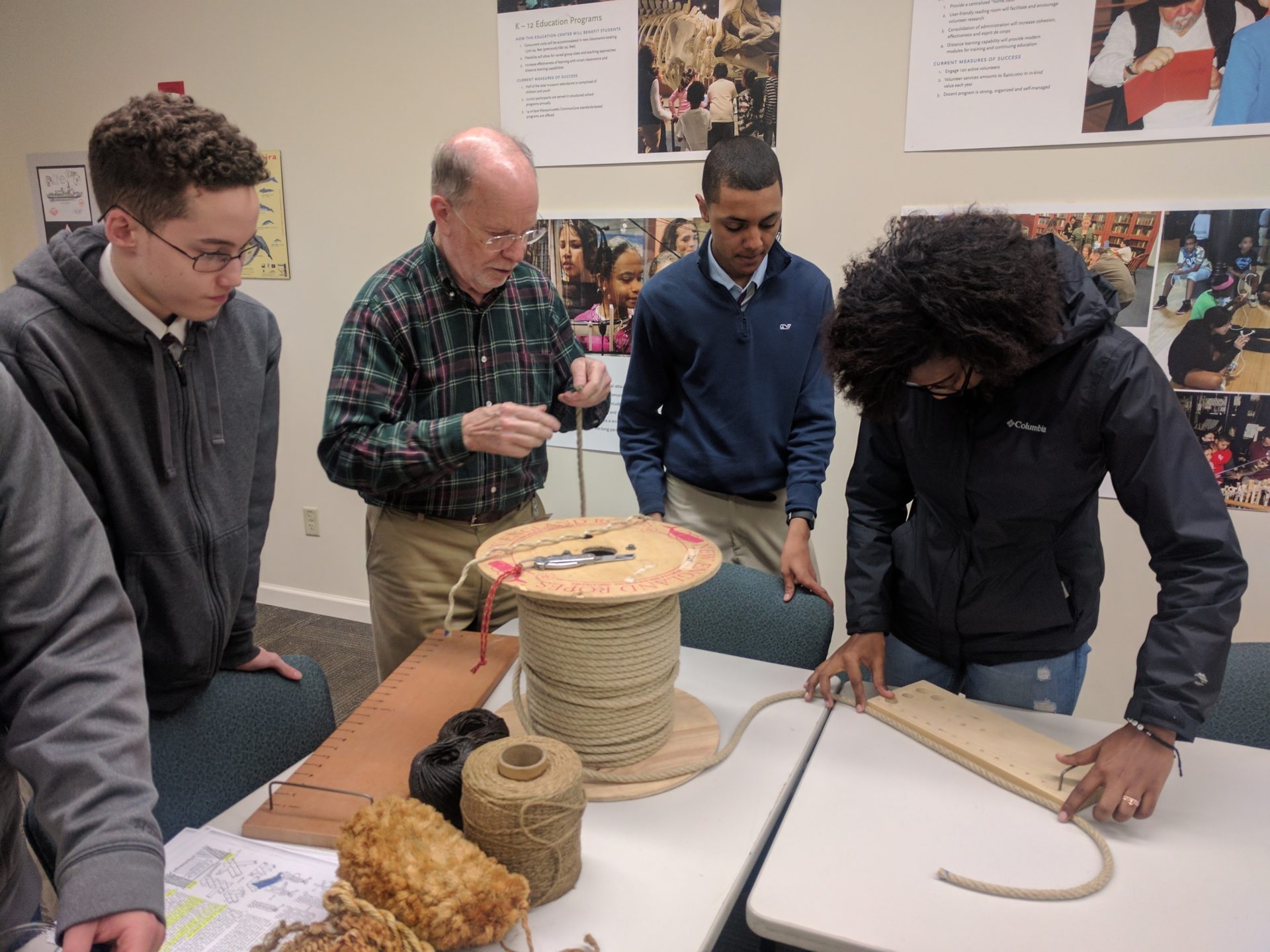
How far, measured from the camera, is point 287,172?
11.2 ft

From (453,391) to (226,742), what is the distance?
0.80 m

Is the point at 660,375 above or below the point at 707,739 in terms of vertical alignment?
above

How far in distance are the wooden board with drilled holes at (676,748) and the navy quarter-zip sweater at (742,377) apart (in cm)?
72

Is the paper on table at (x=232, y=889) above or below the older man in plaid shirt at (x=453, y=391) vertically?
below

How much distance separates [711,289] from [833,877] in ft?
4.73

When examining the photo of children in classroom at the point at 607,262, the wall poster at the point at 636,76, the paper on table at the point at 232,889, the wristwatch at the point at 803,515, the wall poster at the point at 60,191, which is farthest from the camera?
the wall poster at the point at 60,191

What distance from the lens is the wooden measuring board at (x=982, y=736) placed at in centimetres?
123

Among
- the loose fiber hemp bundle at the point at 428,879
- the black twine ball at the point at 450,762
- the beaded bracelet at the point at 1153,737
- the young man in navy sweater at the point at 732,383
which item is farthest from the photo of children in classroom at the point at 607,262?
the loose fiber hemp bundle at the point at 428,879

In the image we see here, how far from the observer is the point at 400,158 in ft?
10.5

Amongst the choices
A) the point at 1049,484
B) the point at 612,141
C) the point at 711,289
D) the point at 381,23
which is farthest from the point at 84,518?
the point at 381,23

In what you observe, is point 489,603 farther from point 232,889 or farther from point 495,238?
point 495,238

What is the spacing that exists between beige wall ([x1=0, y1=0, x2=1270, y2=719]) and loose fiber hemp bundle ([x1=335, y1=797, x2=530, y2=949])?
2.04 m

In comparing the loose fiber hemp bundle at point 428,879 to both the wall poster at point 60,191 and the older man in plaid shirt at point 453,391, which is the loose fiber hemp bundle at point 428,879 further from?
the wall poster at point 60,191

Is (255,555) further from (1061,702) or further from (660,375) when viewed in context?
(1061,702)
